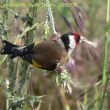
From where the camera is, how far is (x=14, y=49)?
4.80 ft

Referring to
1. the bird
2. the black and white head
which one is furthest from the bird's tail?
the black and white head

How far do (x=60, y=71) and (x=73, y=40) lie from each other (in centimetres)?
12

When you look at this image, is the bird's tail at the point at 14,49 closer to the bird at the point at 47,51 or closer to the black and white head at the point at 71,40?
the bird at the point at 47,51

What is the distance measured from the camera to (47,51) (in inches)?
58.7

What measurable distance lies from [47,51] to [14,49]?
0.35ft

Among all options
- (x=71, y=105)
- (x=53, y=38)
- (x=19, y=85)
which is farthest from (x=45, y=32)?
(x=71, y=105)

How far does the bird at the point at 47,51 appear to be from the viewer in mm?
1467

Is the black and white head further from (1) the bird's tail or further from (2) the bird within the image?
(1) the bird's tail

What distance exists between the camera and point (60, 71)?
4.67 feet

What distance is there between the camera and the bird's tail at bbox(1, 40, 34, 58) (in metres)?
1.46

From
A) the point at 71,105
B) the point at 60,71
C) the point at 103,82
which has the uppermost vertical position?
the point at 60,71

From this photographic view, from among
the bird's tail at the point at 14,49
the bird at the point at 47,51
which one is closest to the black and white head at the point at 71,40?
the bird at the point at 47,51

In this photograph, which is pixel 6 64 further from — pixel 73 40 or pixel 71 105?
pixel 71 105

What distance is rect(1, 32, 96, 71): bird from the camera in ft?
4.81
